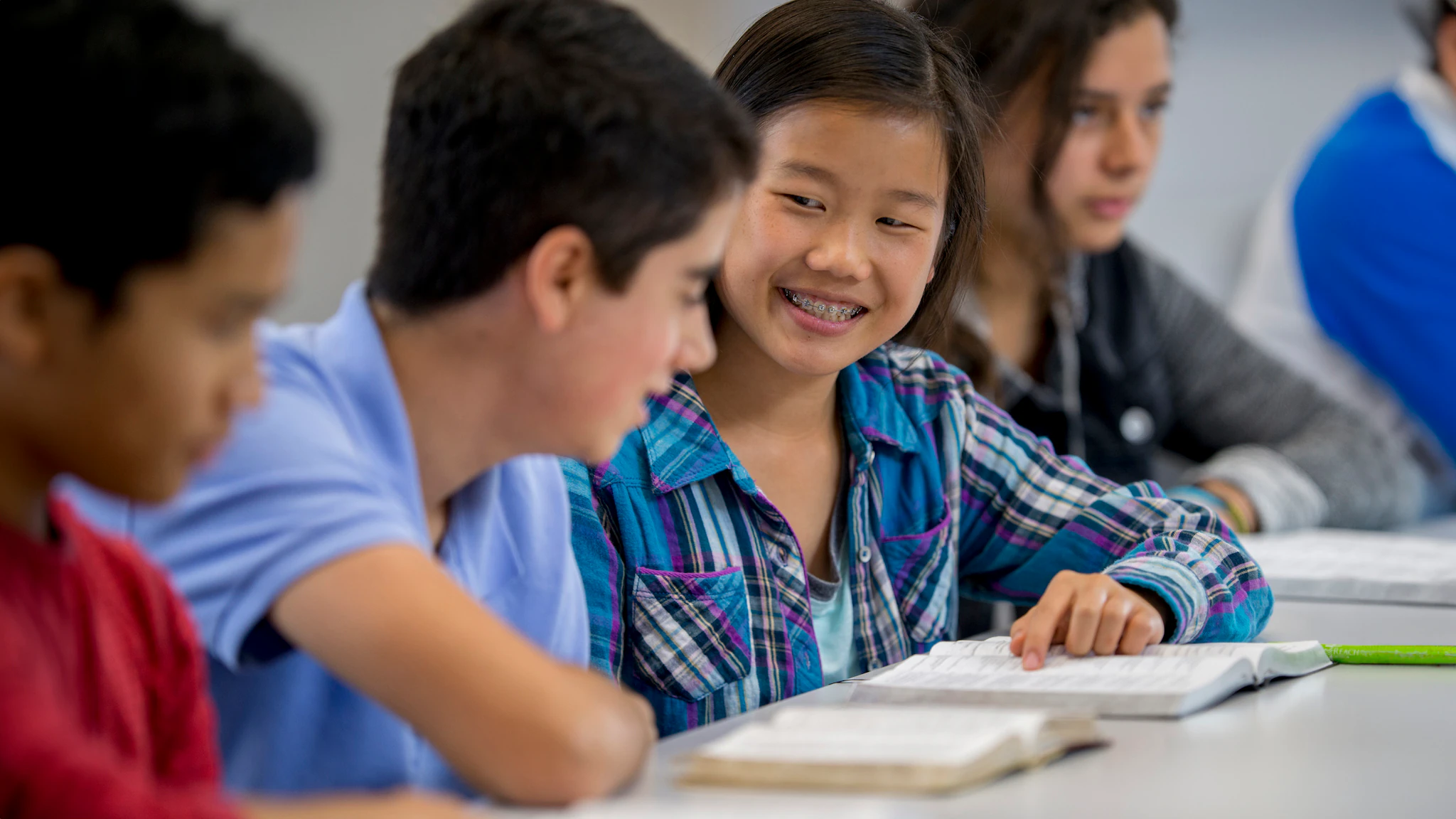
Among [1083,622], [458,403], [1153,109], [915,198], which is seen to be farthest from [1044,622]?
[1153,109]

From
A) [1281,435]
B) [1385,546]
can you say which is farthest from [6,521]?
[1281,435]

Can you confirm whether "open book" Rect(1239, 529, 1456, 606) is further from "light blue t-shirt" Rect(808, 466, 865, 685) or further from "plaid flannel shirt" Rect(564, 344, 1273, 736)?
"light blue t-shirt" Rect(808, 466, 865, 685)

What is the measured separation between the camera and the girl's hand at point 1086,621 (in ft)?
3.35

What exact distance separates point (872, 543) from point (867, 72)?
15.0 inches

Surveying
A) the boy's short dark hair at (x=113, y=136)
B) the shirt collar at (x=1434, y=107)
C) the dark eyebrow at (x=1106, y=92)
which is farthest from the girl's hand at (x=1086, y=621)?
the shirt collar at (x=1434, y=107)

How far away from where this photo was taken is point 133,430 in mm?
545

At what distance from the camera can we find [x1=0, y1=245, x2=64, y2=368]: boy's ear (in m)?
0.52

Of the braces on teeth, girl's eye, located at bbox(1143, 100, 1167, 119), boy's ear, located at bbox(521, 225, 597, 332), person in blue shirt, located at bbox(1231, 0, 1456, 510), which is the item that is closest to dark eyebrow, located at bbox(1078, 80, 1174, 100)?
girl's eye, located at bbox(1143, 100, 1167, 119)

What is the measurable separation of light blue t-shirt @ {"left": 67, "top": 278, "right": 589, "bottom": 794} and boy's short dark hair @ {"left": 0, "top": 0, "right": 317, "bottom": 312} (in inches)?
5.9

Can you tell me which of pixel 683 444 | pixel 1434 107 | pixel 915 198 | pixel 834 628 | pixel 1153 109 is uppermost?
pixel 1434 107

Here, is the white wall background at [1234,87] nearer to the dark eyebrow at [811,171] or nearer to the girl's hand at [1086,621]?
the dark eyebrow at [811,171]

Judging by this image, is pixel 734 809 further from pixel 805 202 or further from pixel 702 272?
pixel 805 202

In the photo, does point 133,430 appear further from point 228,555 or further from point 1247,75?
point 1247,75

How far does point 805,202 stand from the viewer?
3.79ft
